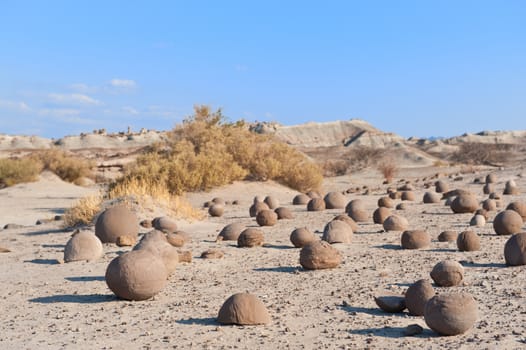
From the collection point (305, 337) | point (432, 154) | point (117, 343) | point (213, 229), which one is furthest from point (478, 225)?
point (432, 154)

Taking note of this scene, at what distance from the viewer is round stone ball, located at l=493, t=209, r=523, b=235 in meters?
10.9

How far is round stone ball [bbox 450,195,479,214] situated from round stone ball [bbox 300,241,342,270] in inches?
279

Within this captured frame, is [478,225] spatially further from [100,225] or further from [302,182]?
[302,182]

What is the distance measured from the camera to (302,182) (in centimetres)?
2486

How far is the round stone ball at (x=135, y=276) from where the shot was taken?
23.0 feet

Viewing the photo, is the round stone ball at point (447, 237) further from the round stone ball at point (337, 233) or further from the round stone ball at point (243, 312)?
the round stone ball at point (243, 312)

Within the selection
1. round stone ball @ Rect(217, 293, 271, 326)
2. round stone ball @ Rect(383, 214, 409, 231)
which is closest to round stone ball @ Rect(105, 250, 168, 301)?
round stone ball @ Rect(217, 293, 271, 326)

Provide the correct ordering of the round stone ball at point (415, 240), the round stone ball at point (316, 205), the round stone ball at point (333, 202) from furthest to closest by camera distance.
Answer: the round stone ball at point (333, 202), the round stone ball at point (316, 205), the round stone ball at point (415, 240)

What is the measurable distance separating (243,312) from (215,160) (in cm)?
1624

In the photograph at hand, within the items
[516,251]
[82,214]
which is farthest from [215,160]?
[516,251]

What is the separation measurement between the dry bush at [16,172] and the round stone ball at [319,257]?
22688 millimetres

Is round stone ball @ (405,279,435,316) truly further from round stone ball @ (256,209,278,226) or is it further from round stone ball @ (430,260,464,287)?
round stone ball @ (256,209,278,226)

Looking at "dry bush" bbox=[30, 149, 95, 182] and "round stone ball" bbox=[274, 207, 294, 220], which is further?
"dry bush" bbox=[30, 149, 95, 182]

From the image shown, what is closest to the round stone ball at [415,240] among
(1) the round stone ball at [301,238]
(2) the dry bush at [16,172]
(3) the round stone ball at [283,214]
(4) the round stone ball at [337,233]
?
(4) the round stone ball at [337,233]
